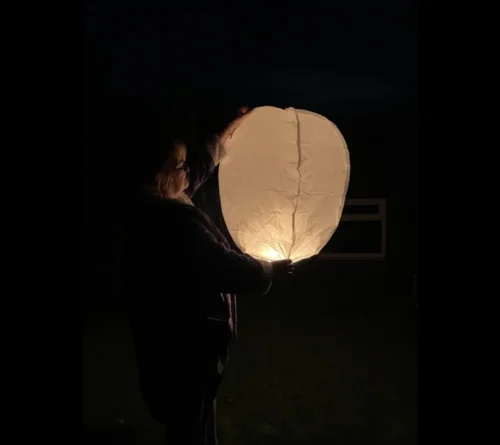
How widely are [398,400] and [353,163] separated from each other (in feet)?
2.07

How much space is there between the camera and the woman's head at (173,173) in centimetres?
135

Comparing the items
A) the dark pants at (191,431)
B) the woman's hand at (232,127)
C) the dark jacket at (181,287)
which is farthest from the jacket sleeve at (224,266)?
the dark pants at (191,431)

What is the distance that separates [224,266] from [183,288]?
12 cm

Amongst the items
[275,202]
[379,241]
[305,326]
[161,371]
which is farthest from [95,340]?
[379,241]

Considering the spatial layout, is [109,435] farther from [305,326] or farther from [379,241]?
[379,241]

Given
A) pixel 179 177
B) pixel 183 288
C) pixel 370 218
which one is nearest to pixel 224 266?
pixel 183 288

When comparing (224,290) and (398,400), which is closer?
(224,290)

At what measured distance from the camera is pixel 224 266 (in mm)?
1315

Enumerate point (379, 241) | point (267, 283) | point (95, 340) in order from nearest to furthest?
point (267, 283) → point (379, 241) → point (95, 340)

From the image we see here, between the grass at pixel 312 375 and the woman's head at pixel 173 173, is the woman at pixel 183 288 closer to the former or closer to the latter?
the woman's head at pixel 173 173

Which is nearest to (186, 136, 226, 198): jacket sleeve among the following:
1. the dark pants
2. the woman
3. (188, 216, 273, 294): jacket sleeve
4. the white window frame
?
the woman

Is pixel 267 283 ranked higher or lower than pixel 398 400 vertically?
higher

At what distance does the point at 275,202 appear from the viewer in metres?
1.22

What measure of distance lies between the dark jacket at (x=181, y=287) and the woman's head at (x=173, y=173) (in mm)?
22
